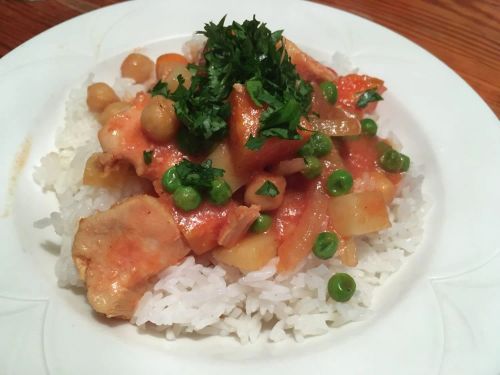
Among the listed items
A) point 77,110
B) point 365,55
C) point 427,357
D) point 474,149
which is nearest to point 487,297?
point 427,357

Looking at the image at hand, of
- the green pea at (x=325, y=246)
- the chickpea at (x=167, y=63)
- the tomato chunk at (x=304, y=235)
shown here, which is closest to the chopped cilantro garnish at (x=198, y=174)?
the tomato chunk at (x=304, y=235)

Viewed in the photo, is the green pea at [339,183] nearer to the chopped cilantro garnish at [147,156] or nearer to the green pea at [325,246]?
the green pea at [325,246]

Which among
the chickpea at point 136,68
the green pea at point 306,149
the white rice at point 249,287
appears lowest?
the white rice at point 249,287

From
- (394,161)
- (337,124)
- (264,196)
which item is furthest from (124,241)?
(394,161)

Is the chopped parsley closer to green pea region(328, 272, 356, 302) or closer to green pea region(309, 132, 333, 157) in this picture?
green pea region(309, 132, 333, 157)

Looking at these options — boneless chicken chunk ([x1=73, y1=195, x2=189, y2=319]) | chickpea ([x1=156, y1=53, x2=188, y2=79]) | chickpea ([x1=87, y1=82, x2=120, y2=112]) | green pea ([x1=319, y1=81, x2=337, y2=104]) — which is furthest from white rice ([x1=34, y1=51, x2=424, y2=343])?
chickpea ([x1=156, y1=53, x2=188, y2=79])

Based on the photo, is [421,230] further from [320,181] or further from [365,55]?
[365,55]
